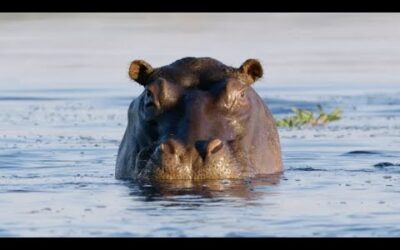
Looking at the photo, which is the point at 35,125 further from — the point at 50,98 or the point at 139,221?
the point at 139,221

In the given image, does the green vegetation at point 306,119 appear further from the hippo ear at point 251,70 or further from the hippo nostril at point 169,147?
the hippo nostril at point 169,147

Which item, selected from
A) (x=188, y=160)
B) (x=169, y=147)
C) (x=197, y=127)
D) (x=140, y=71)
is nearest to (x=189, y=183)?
(x=188, y=160)

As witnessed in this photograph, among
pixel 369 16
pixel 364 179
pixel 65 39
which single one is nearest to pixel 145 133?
pixel 364 179

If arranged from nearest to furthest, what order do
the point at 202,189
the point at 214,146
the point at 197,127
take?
the point at 202,189 → the point at 214,146 → the point at 197,127

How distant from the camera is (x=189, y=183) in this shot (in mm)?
13367

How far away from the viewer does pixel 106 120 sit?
70.8ft

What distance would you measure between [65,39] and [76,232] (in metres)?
23.4

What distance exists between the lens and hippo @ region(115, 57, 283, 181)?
13.5 m

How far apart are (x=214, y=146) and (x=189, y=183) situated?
43 cm

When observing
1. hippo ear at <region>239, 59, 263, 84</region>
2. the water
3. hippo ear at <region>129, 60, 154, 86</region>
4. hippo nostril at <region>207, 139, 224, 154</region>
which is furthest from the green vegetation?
hippo nostril at <region>207, 139, 224, 154</region>

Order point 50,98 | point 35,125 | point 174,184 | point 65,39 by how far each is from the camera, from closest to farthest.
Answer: point 174,184 → point 35,125 → point 50,98 → point 65,39

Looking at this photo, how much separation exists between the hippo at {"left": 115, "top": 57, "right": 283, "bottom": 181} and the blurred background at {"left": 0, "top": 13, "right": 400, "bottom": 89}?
10652 mm

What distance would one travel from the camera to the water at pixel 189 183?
37.9 feet

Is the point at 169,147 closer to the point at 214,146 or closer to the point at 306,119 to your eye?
the point at 214,146
